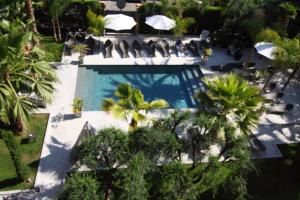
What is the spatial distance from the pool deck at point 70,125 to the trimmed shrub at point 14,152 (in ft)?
2.64

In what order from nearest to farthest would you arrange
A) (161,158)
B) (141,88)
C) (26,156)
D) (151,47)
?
1. (161,158)
2. (26,156)
3. (141,88)
4. (151,47)

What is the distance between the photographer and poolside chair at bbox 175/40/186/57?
2513 cm

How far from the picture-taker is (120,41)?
25.7 m

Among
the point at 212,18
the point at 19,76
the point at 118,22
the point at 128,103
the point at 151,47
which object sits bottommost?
A: the point at 151,47

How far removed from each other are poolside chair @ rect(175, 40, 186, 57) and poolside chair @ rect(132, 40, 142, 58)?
9.15 feet

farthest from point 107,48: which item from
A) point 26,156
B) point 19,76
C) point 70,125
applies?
point 26,156

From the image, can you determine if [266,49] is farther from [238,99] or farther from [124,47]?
[124,47]

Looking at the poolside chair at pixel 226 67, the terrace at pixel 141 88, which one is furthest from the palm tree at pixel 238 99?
the poolside chair at pixel 226 67

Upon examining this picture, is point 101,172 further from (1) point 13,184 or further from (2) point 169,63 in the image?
(2) point 169,63

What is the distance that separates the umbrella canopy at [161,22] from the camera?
24469 mm

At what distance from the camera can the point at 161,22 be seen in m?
24.6

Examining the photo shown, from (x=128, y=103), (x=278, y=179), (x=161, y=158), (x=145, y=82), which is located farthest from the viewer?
(x=145, y=82)

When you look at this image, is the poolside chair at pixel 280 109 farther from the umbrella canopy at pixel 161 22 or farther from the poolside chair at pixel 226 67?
the umbrella canopy at pixel 161 22

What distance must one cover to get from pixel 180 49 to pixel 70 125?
11.0m
